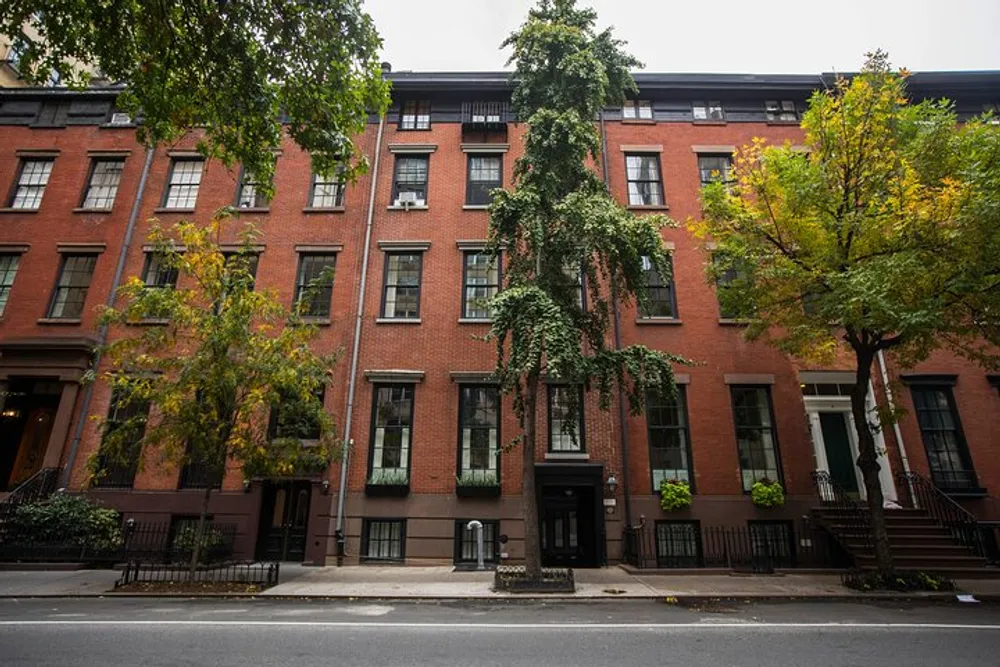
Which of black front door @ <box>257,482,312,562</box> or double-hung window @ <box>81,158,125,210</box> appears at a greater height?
double-hung window @ <box>81,158,125,210</box>

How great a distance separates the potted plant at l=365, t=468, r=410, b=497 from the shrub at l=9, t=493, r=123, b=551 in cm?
635

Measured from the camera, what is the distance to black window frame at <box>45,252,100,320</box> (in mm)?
16688

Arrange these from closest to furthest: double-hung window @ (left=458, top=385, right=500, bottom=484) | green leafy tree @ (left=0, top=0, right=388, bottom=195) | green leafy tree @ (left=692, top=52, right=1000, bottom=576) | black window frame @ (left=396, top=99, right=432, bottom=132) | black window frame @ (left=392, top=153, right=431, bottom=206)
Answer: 1. green leafy tree @ (left=0, top=0, right=388, bottom=195)
2. green leafy tree @ (left=692, top=52, right=1000, bottom=576)
3. double-hung window @ (left=458, top=385, right=500, bottom=484)
4. black window frame @ (left=392, top=153, right=431, bottom=206)
5. black window frame @ (left=396, top=99, right=432, bottom=132)

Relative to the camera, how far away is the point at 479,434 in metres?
15.0

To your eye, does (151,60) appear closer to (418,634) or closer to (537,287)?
(537,287)

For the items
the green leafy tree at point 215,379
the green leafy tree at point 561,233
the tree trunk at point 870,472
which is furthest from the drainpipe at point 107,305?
the tree trunk at point 870,472

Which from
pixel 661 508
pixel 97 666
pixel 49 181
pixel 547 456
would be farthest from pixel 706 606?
pixel 49 181

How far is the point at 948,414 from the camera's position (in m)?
15.5

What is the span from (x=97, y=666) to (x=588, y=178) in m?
11.8

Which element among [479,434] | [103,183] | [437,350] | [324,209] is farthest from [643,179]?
[103,183]

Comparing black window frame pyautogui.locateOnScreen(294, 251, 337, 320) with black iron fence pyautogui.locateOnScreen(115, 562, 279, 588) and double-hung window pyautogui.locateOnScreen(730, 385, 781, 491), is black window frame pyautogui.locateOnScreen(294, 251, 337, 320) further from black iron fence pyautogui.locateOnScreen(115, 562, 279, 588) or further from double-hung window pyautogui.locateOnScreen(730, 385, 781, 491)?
double-hung window pyautogui.locateOnScreen(730, 385, 781, 491)

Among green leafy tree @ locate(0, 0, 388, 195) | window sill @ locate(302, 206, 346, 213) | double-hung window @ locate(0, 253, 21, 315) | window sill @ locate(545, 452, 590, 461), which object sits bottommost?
window sill @ locate(545, 452, 590, 461)

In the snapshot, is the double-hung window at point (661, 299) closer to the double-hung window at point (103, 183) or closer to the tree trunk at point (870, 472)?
the tree trunk at point (870, 472)

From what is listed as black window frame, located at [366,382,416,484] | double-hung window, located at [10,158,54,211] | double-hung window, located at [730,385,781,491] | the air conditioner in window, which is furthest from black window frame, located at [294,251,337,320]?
double-hung window, located at [730,385,781,491]
